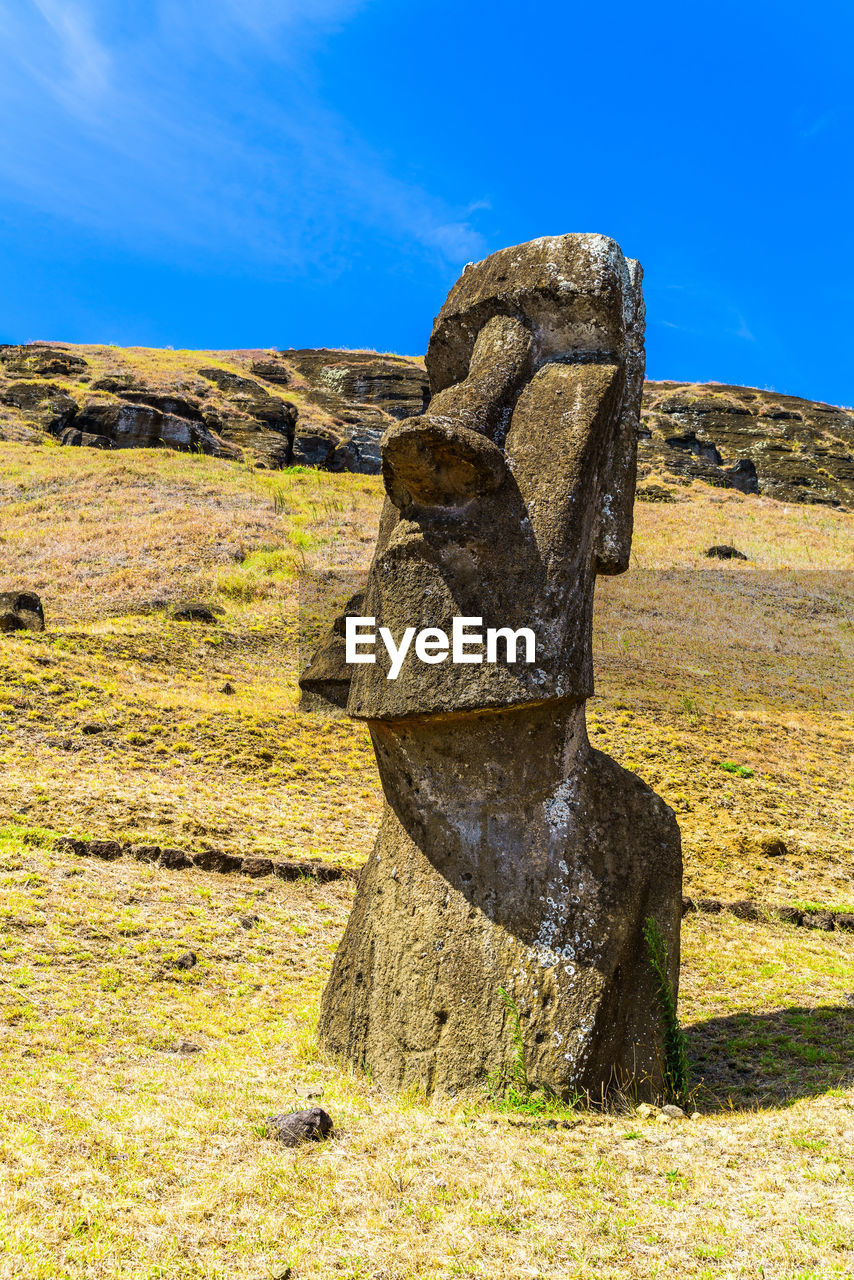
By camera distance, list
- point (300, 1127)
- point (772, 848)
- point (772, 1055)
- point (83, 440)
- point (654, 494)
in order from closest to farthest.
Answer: point (300, 1127) < point (772, 1055) < point (772, 848) < point (83, 440) < point (654, 494)

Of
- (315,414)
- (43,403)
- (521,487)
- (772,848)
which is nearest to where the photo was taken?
(521,487)

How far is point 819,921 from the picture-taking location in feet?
29.3

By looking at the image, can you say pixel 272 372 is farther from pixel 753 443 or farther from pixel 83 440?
pixel 753 443

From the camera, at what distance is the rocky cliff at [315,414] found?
48469 millimetres

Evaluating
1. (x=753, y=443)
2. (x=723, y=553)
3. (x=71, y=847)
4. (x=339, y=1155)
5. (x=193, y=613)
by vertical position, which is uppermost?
(x=753, y=443)

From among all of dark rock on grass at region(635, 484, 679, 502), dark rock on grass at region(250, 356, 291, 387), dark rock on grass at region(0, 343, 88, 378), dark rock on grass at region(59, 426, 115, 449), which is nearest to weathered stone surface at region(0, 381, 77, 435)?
dark rock on grass at region(59, 426, 115, 449)

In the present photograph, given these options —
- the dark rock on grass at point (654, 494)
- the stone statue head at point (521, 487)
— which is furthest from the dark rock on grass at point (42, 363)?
the stone statue head at point (521, 487)

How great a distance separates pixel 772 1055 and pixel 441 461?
3.97 metres

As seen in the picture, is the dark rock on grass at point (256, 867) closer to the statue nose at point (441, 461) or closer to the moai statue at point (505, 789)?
the moai statue at point (505, 789)

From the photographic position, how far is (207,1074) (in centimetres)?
493

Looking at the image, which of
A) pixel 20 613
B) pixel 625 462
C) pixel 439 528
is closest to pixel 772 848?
pixel 625 462

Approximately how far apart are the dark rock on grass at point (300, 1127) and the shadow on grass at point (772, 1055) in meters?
2.04

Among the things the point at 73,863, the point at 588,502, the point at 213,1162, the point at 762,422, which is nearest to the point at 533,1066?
the point at 213,1162

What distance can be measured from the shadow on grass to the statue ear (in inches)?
112
